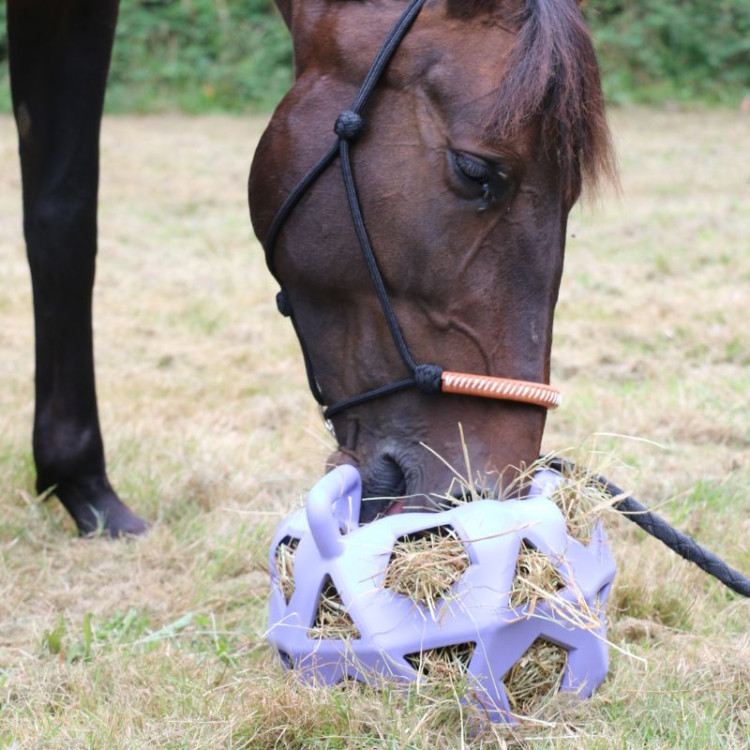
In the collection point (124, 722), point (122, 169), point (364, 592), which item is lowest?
point (122, 169)

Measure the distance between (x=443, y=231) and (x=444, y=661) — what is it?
2.41 ft

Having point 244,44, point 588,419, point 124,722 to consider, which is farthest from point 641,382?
point 244,44

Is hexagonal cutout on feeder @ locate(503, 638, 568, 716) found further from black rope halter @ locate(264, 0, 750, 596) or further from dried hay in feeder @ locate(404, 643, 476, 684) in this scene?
black rope halter @ locate(264, 0, 750, 596)

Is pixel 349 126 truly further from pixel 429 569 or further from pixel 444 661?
pixel 444 661

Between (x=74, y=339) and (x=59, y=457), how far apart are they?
324 mm

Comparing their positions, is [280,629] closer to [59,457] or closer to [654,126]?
[59,457]

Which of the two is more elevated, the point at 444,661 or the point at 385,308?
the point at 385,308

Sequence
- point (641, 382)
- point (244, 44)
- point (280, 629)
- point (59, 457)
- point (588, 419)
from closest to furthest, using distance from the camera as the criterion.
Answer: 1. point (280, 629)
2. point (59, 457)
3. point (588, 419)
4. point (641, 382)
5. point (244, 44)

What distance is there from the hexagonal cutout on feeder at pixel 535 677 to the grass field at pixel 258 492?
4 centimetres

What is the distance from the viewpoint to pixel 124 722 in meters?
1.72

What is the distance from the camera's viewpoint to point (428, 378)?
6.07 feet

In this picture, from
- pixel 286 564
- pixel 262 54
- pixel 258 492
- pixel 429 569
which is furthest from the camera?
pixel 262 54

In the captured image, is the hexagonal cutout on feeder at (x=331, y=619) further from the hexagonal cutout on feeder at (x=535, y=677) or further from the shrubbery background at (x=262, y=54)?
the shrubbery background at (x=262, y=54)

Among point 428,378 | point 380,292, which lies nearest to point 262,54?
point 380,292
